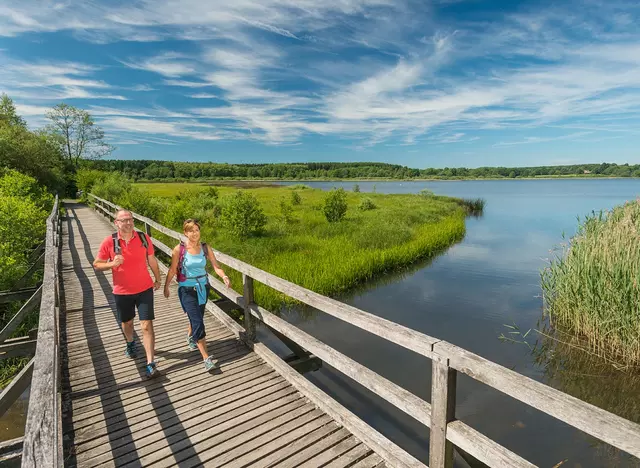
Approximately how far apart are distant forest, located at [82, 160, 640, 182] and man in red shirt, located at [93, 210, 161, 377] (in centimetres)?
11468

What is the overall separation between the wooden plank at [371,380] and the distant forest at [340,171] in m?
116

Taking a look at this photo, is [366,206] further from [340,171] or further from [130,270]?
[340,171]

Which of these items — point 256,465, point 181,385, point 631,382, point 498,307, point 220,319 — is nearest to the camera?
point 256,465

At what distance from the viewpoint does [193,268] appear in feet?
14.7

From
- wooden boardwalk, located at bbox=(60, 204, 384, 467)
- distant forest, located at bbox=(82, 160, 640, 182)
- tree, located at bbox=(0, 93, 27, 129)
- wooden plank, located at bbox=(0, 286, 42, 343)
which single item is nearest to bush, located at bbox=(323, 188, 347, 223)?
wooden plank, located at bbox=(0, 286, 42, 343)

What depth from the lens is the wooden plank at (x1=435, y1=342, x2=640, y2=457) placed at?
1697mm

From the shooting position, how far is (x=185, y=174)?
115 meters

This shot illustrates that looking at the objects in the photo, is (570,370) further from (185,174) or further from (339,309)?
(185,174)

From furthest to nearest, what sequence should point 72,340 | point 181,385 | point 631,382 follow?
point 631,382 → point 72,340 → point 181,385

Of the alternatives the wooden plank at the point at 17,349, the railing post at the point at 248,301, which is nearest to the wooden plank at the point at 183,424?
the railing post at the point at 248,301

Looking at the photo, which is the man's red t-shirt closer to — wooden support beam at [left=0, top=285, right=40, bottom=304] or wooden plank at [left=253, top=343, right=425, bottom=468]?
wooden plank at [left=253, top=343, right=425, bottom=468]

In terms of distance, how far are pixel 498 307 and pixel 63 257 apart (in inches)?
572

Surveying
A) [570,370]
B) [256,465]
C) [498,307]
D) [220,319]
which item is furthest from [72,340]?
[498,307]

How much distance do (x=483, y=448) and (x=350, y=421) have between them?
4.90 ft
